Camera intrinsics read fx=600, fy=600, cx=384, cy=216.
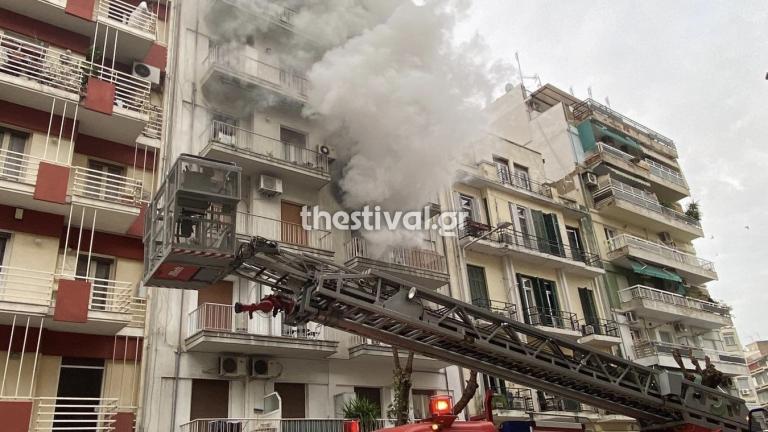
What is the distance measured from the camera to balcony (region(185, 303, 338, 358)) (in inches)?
549

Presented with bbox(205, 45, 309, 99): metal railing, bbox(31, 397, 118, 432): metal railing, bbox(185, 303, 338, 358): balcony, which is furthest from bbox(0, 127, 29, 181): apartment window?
bbox(205, 45, 309, 99): metal railing

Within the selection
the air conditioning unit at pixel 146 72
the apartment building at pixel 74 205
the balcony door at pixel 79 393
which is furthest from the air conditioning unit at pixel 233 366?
the air conditioning unit at pixel 146 72

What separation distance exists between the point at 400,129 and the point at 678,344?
65.3 feet

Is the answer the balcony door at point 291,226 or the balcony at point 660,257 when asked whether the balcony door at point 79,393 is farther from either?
the balcony at point 660,257

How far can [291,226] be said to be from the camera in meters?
17.6

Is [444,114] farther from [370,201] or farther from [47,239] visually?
[47,239]

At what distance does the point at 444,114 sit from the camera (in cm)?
1628

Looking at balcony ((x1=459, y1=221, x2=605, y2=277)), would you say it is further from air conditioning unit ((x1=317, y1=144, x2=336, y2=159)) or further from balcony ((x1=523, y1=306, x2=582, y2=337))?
air conditioning unit ((x1=317, y1=144, x2=336, y2=159))

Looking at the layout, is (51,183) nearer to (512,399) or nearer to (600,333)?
(512,399)

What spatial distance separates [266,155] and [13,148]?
614 centimetres

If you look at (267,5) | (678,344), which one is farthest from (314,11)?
(678,344)

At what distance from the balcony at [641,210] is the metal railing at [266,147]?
51.1 ft

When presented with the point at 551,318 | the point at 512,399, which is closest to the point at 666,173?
the point at 551,318

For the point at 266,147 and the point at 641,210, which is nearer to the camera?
the point at 266,147
